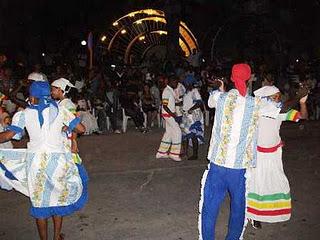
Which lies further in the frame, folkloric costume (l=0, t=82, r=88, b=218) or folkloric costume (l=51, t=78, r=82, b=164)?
folkloric costume (l=51, t=78, r=82, b=164)

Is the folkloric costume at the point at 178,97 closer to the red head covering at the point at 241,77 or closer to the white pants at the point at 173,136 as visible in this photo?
Answer: the white pants at the point at 173,136

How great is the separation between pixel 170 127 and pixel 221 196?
182 inches

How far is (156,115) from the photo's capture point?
1427 cm

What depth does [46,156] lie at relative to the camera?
4715 mm

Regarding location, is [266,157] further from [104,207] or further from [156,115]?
[156,115]

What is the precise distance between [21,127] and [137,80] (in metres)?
9.63

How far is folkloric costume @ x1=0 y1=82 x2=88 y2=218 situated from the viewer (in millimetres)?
4676

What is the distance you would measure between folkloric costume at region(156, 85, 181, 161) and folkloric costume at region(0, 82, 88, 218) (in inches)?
166

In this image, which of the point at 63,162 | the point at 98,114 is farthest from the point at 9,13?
the point at 63,162

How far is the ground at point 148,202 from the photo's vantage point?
5.66 m

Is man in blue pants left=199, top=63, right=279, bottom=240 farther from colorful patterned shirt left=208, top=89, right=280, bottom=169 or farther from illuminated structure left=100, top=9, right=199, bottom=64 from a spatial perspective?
illuminated structure left=100, top=9, right=199, bottom=64

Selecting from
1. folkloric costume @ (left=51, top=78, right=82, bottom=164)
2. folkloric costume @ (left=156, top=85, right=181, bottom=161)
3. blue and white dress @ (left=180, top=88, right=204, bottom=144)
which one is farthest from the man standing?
folkloric costume @ (left=51, top=78, right=82, bottom=164)

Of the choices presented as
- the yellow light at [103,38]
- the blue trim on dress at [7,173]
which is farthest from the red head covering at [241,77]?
the yellow light at [103,38]

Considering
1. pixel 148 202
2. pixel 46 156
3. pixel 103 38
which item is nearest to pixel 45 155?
pixel 46 156
